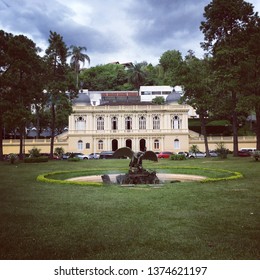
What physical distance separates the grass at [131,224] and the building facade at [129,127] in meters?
40.3

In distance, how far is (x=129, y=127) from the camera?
53.5m

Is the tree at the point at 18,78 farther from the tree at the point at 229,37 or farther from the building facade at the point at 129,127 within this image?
the building facade at the point at 129,127

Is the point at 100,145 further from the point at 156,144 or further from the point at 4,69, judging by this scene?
the point at 4,69

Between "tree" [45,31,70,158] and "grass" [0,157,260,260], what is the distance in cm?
2545

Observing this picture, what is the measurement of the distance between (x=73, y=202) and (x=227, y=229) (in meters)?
4.81

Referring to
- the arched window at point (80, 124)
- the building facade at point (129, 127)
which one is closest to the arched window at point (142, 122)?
the building facade at point (129, 127)

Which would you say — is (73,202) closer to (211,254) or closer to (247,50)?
(211,254)

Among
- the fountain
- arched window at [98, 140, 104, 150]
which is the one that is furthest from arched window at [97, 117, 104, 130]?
the fountain

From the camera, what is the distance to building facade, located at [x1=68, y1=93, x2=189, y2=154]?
172 feet

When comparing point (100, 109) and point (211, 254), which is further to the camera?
point (100, 109)

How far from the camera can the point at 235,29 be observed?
30750mm

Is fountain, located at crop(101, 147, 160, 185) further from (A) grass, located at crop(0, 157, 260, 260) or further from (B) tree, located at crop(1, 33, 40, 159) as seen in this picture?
(B) tree, located at crop(1, 33, 40, 159)

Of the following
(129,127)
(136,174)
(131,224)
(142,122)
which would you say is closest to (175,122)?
(142,122)
